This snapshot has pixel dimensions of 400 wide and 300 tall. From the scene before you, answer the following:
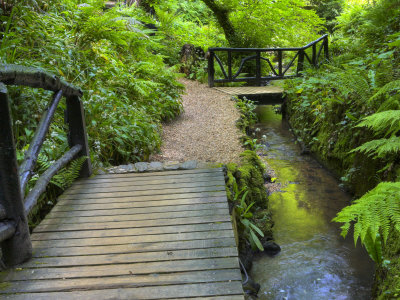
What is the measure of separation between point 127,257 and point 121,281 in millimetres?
260

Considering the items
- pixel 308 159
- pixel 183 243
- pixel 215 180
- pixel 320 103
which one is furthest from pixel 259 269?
pixel 320 103

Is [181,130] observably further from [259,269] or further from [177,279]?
[177,279]

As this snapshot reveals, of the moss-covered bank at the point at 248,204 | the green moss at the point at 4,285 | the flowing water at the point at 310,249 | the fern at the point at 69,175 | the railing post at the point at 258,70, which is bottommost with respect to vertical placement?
the flowing water at the point at 310,249

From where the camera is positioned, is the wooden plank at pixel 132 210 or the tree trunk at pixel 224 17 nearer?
the wooden plank at pixel 132 210

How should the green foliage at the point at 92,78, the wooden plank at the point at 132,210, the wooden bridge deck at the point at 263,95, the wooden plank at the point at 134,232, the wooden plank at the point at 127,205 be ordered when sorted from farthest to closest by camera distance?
the wooden bridge deck at the point at 263,95 < the green foliage at the point at 92,78 < the wooden plank at the point at 127,205 < the wooden plank at the point at 132,210 < the wooden plank at the point at 134,232

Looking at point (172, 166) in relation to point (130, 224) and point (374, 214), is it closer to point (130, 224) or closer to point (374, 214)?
point (130, 224)

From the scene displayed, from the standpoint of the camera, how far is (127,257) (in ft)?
7.48

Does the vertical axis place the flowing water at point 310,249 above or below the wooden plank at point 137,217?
below

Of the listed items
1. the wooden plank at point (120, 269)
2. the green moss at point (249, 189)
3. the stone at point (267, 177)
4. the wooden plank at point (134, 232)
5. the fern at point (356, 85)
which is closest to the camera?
the wooden plank at point (120, 269)

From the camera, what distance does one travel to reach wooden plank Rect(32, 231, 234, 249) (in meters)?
2.47

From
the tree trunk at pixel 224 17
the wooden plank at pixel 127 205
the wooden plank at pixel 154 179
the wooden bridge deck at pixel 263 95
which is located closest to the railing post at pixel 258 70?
the wooden bridge deck at pixel 263 95

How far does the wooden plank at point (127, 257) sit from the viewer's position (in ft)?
7.33

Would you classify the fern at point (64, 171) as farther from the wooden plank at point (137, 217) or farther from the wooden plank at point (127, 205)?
the wooden plank at point (137, 217)

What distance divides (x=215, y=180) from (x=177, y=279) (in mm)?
1606
